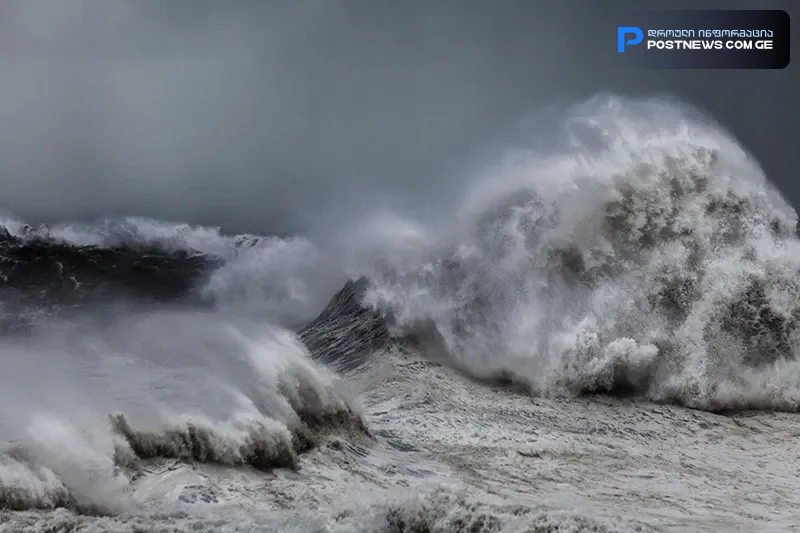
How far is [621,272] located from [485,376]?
3.00m

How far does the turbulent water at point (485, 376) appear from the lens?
7324 mm

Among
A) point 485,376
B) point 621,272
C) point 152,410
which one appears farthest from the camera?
point 621,272

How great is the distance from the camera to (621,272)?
1354 cm

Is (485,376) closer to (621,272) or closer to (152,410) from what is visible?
(621,272)

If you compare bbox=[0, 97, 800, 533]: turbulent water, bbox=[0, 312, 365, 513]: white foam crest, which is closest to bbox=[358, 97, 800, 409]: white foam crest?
bbox=[0, 97, 800, 533]: turbulent water

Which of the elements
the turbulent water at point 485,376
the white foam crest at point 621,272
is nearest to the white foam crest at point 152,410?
the turbulent water at point 485,376

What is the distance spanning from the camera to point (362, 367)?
42.9ft

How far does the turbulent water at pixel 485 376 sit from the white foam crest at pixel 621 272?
4cm

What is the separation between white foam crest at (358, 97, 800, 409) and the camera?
1236cm

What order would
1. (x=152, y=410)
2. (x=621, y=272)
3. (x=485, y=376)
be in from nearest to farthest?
(x=152, y=410) < (x=485, y=376) < (x=621, y=272)

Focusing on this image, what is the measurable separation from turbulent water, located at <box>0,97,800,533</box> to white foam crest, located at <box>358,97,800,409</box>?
38 millimetres

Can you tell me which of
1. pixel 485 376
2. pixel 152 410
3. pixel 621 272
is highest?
pixel 621 272

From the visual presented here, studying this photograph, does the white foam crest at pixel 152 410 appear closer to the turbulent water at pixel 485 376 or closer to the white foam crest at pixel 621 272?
the turbulent water at pixel 485 376

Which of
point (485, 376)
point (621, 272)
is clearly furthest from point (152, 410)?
point (621, 272)
